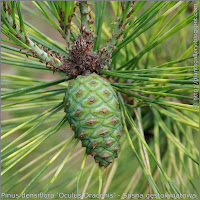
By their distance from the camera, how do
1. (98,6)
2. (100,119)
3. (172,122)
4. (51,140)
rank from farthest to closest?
(51,140) → (172,122) → (98,6) → (100,119)

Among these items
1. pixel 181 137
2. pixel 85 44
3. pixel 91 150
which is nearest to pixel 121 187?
pixel 181 137

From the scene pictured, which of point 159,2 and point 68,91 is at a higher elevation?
point 159,2

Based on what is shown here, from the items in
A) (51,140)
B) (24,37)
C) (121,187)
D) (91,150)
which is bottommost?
(121,187)

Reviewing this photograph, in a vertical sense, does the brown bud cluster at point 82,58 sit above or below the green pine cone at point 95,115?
above

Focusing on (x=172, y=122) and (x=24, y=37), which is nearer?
(x=24, y=37)

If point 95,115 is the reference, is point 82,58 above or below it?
above

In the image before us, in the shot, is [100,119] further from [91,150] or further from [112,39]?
[112,39]

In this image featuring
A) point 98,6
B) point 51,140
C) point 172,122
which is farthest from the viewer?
point 51,140

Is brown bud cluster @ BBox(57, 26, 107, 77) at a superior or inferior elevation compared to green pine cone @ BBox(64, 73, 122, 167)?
superior
